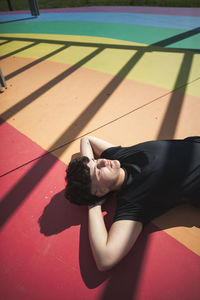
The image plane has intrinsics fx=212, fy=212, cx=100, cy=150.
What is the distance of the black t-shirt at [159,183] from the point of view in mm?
1631

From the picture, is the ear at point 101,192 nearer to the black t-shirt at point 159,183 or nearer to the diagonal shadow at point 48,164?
the black t-shirt at point 159,183

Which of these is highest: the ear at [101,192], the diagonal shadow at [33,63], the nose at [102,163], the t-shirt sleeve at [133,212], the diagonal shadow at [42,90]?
the diagonal shadow at [33,63]

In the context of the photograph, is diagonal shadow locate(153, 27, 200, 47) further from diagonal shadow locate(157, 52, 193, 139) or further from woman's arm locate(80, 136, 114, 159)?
woman's arm locate(80, 136, 114, 159)

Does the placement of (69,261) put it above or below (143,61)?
below

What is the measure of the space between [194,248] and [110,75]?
3.30 metres

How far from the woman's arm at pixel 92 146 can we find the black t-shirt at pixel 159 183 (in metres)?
0.48

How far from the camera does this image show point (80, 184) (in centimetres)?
177

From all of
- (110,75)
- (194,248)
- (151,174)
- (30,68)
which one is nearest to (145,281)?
(194,248)

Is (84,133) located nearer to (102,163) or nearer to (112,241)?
(102,163)

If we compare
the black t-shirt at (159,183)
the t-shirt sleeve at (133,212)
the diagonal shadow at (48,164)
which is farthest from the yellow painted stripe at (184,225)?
the diagonal shadow at (48,164)

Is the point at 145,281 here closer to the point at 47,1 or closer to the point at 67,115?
the point at 67,115

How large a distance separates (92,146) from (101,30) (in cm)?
558

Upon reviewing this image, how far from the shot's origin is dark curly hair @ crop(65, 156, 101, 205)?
1771 mm

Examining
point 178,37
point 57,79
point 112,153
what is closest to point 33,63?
point 57,79
